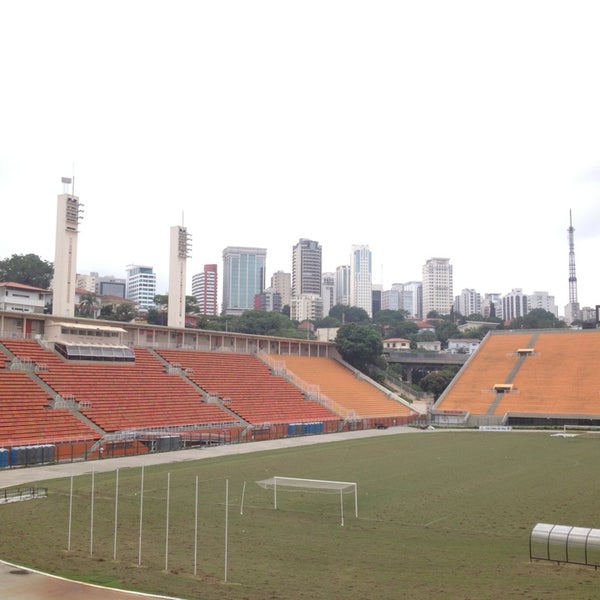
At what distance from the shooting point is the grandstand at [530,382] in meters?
67.9

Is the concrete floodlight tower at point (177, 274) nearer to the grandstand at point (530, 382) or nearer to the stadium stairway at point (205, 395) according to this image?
the stadium stairway at point (205, 395)

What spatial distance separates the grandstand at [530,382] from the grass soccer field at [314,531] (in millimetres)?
31676

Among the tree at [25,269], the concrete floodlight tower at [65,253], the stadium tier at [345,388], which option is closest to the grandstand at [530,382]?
the stadium tier at [345,388]

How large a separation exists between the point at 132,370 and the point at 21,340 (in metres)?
9.14

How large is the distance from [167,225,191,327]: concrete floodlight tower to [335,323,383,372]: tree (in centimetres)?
2497

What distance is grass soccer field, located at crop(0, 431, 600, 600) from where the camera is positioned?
15.5 meters

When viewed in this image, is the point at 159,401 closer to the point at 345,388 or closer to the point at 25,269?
the point at 345,388

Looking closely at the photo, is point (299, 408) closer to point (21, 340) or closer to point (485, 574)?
point (21, 340)

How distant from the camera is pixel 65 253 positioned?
2217 inches

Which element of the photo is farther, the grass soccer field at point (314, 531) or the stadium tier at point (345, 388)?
the stadium tier at point (345, 388)

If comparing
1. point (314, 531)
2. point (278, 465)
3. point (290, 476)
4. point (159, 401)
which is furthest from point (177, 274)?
point (314, 531)

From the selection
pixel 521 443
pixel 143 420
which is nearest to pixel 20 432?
pixel 143 420

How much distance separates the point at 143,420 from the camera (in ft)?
152

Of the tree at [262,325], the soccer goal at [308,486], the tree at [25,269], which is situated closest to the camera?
the soccer goal at [308,486]
